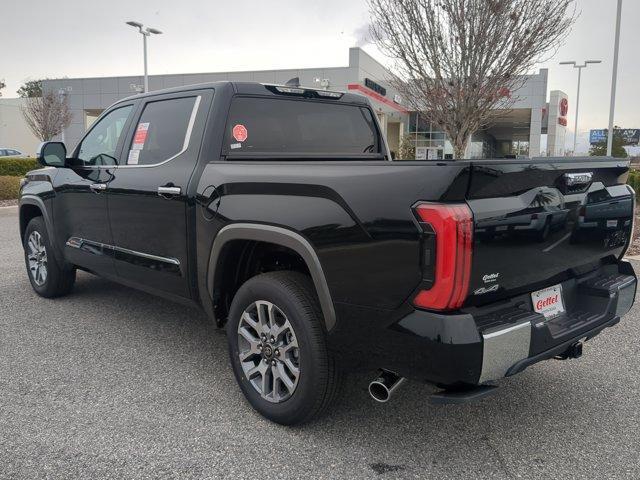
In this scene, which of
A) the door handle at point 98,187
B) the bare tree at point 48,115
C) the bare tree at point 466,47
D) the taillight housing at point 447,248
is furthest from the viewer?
the bare tree at point 48,115

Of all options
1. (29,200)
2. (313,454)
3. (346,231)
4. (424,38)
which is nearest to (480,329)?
(346,231)

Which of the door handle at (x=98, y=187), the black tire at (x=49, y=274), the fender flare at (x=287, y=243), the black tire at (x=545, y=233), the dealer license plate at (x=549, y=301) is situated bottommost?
the black tire at (x=49, y=274)

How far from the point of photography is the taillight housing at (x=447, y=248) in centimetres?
230

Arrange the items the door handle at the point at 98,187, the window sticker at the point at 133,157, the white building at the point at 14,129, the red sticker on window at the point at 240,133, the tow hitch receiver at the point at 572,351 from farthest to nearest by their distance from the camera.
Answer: the white building at the point at 14,129 < the door handle at the point at 98,187 < the window sticker at the point at 133,157 < the red sticker on window at the point at 240,133 < the tow hitch receiver at the point at 572,351

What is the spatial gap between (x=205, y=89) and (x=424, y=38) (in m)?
6.26

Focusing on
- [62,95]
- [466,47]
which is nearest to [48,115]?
[62,95]

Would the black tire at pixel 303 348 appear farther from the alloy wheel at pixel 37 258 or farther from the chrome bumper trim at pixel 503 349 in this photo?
the alloy wheel at pixel 37 258

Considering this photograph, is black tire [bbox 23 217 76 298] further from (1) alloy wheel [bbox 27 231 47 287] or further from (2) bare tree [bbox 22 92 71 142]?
(2) bare tree [bbox 22 92 71 142]

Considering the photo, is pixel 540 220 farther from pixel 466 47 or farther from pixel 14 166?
pixel 14 166

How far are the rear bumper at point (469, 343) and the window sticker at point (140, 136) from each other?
2465mm

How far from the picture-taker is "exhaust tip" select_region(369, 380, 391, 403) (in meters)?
2.67

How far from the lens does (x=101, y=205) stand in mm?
4500

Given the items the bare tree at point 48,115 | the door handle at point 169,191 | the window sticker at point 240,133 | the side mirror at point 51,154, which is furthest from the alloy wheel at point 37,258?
the bare tree at point 48,115

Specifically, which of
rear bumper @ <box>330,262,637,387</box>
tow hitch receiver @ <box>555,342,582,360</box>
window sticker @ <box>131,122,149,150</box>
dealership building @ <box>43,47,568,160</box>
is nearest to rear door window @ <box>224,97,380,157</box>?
window sticker @ <box>131,122,149,150</box>
